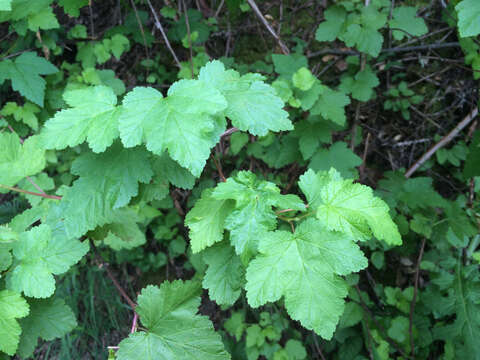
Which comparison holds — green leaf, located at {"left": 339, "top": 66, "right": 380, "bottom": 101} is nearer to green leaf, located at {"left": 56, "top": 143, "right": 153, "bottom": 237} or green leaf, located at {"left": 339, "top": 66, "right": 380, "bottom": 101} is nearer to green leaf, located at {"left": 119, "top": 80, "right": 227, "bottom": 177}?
green leaf, located at {"left": 119, "top": 80, "right": 227, "bottom": 177}

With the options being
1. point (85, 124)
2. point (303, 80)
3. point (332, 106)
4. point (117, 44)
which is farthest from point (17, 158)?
point (117, 44)

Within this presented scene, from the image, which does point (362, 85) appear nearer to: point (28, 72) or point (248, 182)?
point (248, 182)

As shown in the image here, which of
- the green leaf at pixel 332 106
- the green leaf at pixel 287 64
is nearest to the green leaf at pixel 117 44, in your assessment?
the green leaf at pixel 287 64

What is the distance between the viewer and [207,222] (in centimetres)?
107

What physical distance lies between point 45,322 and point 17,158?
2.19 feet

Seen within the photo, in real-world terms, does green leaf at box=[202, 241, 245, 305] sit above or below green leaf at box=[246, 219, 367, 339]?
below

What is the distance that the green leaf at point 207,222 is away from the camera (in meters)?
1.04

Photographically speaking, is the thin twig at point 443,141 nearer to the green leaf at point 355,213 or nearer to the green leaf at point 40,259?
the green leaf at point 355,213

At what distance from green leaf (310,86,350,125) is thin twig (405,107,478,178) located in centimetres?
91

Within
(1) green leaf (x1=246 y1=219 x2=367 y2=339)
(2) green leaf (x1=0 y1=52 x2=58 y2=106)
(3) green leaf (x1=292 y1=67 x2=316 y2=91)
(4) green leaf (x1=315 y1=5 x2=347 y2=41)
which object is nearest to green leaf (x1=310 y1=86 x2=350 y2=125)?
(3) green leaf (x1=292 y1=67 x2=316 y2=91)

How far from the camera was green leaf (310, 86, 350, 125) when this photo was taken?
2080 mm

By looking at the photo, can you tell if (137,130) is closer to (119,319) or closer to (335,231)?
(335,231)

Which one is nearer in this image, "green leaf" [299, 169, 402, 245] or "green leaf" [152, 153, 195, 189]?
"green leaf" [299, 169, 402, 245]

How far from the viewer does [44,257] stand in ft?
3.84
